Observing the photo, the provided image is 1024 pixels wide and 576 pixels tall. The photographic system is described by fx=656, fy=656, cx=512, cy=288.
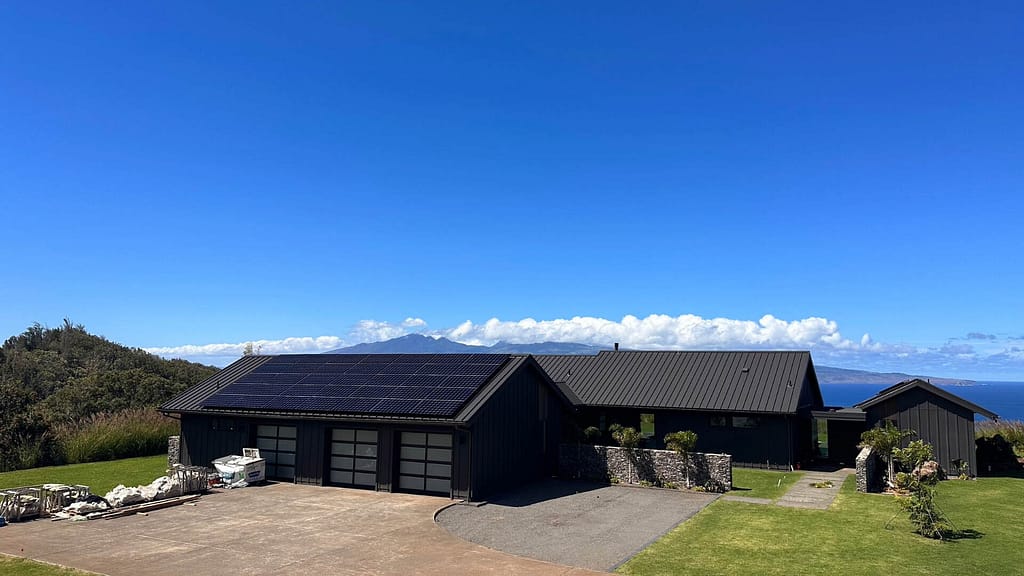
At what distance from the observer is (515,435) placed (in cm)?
2194

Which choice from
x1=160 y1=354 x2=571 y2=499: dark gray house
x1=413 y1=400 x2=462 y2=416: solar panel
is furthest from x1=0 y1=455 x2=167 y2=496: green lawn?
x1=413 y1=400 x2=462 y2=416: solar panel

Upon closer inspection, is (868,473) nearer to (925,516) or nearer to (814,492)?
(814,492)

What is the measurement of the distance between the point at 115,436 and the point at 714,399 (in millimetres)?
25986

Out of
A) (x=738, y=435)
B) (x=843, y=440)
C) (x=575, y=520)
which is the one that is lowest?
(x=575, y=520)

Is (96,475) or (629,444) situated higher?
(629,444)

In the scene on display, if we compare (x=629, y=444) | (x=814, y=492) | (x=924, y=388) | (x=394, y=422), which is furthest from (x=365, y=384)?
(x=924, y=388)

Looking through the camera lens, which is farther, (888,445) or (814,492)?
(888,445)

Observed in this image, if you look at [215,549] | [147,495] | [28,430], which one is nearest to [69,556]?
[215,549]

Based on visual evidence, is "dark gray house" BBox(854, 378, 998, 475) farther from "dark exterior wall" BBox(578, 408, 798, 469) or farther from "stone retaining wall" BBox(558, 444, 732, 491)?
"stone retaining wall" BBox(558, 444, 732, 491)

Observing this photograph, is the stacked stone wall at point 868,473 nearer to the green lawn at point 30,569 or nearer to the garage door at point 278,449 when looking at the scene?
the garage door at point 278,449

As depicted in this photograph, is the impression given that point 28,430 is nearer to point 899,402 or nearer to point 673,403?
point 673,403

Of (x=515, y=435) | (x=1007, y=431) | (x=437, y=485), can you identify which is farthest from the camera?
(x=1007, y=431)

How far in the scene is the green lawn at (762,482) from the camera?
2130 centimetres

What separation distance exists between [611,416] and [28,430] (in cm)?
2413
